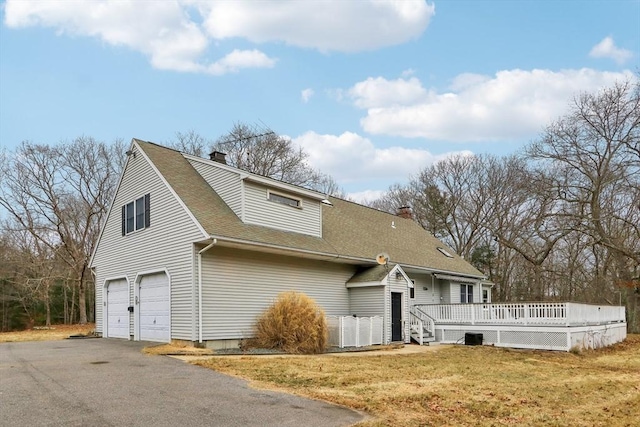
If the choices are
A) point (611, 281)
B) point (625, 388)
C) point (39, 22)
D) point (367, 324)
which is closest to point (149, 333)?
point (367, 324)

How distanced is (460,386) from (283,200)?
10.4 metres

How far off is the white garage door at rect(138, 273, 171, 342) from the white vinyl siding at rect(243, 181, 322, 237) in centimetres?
337

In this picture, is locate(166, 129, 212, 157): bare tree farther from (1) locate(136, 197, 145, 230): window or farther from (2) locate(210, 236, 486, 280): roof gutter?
(1) locate(136, 197, 145, 230): window

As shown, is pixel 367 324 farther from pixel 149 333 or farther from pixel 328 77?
pixel 328 77

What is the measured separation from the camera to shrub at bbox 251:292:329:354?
49.9 feet

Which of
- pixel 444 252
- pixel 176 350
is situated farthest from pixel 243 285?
pixel 444 252

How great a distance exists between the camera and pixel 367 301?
19891 mm

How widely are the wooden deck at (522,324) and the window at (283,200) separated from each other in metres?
6.71

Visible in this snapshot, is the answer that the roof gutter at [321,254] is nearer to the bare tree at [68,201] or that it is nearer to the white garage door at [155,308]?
the white garage door at [155,308]

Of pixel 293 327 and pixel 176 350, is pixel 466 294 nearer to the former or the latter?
pixel 293 327

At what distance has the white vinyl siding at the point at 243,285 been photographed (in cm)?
1503

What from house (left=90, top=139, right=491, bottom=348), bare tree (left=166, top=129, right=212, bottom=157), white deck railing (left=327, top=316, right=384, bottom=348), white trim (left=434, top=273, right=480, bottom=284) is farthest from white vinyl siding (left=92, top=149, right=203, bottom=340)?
bare tree (left=166, top=129, right=212, bottom=157)

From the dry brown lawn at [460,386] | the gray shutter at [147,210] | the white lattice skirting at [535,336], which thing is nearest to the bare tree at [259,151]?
the gray shutter at [147,210]

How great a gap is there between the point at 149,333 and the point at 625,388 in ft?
43.1
